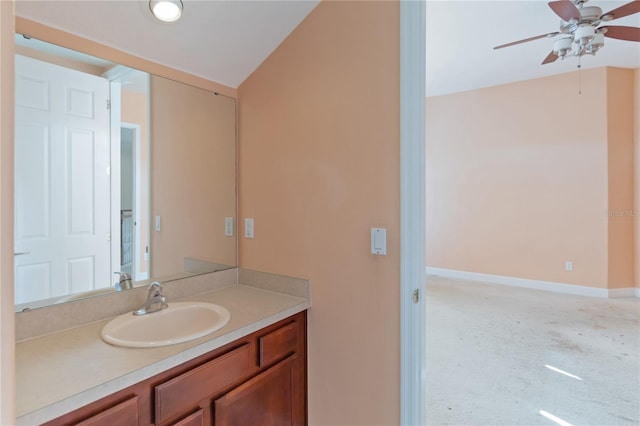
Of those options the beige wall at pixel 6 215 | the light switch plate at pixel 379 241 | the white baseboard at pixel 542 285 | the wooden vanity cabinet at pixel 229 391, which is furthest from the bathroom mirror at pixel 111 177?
the white baseboard at pixel 542 285

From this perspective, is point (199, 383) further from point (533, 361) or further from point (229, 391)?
point (533, 361)

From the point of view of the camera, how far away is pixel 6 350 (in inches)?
21.6

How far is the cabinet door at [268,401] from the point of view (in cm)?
120

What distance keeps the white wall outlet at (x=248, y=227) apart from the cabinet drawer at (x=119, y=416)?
1002 mm

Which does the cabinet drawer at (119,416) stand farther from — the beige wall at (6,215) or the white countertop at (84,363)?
the beige wall at (6,215)

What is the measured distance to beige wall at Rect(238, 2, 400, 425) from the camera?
1.36 meters

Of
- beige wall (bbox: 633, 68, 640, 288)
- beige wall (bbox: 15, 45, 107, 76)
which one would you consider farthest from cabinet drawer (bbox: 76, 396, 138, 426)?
beige wall (bbox: 633, 68, 640, 288)

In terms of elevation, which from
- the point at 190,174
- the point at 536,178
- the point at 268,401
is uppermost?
the point at 536,178

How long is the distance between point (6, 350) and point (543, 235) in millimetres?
5345

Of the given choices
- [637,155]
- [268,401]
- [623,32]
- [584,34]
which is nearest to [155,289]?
[268,401]

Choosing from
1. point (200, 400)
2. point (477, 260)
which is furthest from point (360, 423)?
point (477, 260)

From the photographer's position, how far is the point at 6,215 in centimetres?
55

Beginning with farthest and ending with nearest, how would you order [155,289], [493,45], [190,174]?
[493,45] → [190,174] → [155,289]

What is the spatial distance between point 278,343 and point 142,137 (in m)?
1.17
